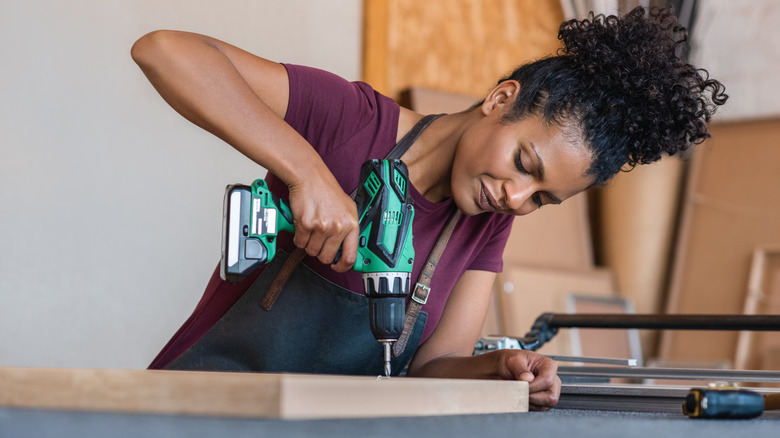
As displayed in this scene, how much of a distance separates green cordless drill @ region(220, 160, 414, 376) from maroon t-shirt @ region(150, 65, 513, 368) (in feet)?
0.68

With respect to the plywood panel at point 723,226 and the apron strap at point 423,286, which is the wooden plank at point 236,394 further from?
the plywood panel at point 723,226

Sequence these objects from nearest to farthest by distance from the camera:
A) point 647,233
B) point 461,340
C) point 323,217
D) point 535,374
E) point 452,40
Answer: point 323,217 → point 535,374 → point 461,340 → point 452,40 → point 647,233

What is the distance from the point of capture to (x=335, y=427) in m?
0.76

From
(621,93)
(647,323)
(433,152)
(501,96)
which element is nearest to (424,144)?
(433,152)

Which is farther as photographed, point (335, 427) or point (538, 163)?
point (538, 163)

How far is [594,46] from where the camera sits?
1.48 m

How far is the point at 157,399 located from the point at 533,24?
4437mm

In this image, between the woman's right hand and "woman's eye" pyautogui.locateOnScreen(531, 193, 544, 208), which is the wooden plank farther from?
"woman's eye" pyautogui.locateOnScreen(531, 193, 544, 208)

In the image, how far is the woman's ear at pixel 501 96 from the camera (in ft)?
5.13

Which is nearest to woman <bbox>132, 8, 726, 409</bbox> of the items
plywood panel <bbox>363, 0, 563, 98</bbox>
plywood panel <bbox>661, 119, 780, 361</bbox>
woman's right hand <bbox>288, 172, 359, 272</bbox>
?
woman's right hand <bbox>288, 172, 359, 272</bbox>

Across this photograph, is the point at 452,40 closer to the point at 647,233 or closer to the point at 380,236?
the point at 647,233

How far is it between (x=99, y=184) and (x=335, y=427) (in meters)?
2.46

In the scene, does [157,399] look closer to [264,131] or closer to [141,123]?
[264,131]

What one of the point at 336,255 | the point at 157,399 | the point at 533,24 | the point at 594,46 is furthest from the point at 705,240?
the point at 157,399
